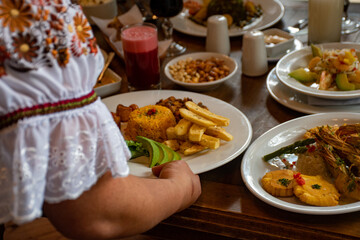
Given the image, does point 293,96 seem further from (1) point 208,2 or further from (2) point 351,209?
(1) point 208,2

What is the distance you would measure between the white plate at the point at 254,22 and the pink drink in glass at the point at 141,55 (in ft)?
1.62

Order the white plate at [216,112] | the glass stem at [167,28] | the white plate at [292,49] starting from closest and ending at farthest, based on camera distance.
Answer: the white plate at [216,112] → the white plate at [292,49] → the glass stem at [167,28]

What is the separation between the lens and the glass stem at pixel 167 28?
208 centimetres

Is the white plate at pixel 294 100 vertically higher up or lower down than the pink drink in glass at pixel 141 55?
lower down

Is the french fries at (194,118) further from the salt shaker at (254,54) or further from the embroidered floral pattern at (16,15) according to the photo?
the embroidered floral pattern at (16,15)

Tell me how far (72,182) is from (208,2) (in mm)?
1745

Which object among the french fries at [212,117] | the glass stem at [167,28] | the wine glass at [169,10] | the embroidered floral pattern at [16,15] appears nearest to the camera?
the embroidered floral pattern at [16,15]

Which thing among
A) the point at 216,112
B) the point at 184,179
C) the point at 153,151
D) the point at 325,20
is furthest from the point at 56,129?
the point at 325,20

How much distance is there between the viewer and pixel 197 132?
49.4 inches

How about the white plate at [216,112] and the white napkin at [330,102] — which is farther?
the white napkin at [330,102]

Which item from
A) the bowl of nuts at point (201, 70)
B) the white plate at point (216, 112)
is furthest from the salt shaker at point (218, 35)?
the white plate at point (216, 112)

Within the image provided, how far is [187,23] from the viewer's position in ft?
7.34

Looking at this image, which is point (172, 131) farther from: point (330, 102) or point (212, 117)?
point (330, 102)

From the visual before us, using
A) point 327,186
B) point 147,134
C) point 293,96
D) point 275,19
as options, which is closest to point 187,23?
point 275,19
